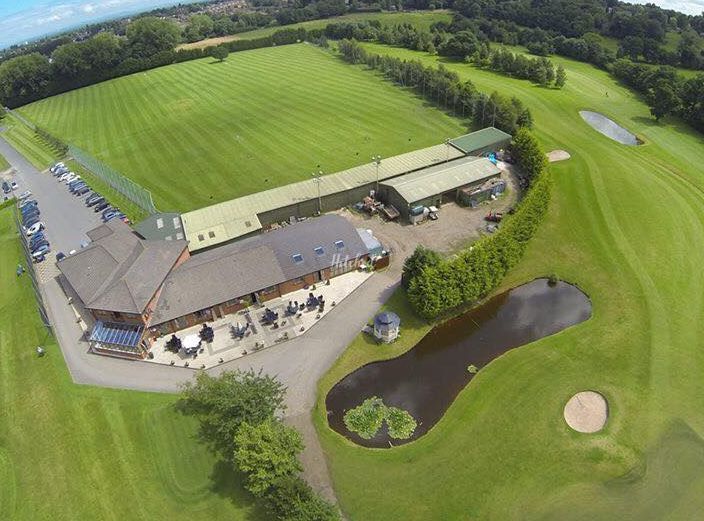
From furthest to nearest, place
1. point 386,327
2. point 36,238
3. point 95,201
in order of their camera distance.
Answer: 1. point 95,201
2. point 36,238
3. point 386,327

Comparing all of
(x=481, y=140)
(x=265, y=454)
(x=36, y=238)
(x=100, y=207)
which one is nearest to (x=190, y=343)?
(x=265, y=454)

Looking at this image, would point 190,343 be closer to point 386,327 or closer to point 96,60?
point 386,327

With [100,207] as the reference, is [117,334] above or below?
above

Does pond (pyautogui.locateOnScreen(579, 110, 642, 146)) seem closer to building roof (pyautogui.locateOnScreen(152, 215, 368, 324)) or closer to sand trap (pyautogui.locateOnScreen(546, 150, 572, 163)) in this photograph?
sand trap (pyautogui.locateOnScreen(546, 150, 572, 163))

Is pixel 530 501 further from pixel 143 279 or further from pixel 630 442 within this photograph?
pixel 143 279

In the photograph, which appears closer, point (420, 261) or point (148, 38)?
point (420, 261)

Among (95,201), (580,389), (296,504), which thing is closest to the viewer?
(296,504)

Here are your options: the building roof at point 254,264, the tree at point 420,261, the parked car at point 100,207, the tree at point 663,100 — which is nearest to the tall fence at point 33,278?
the parked car at point 100,207

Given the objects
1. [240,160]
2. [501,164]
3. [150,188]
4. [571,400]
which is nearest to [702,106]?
[501,164]
